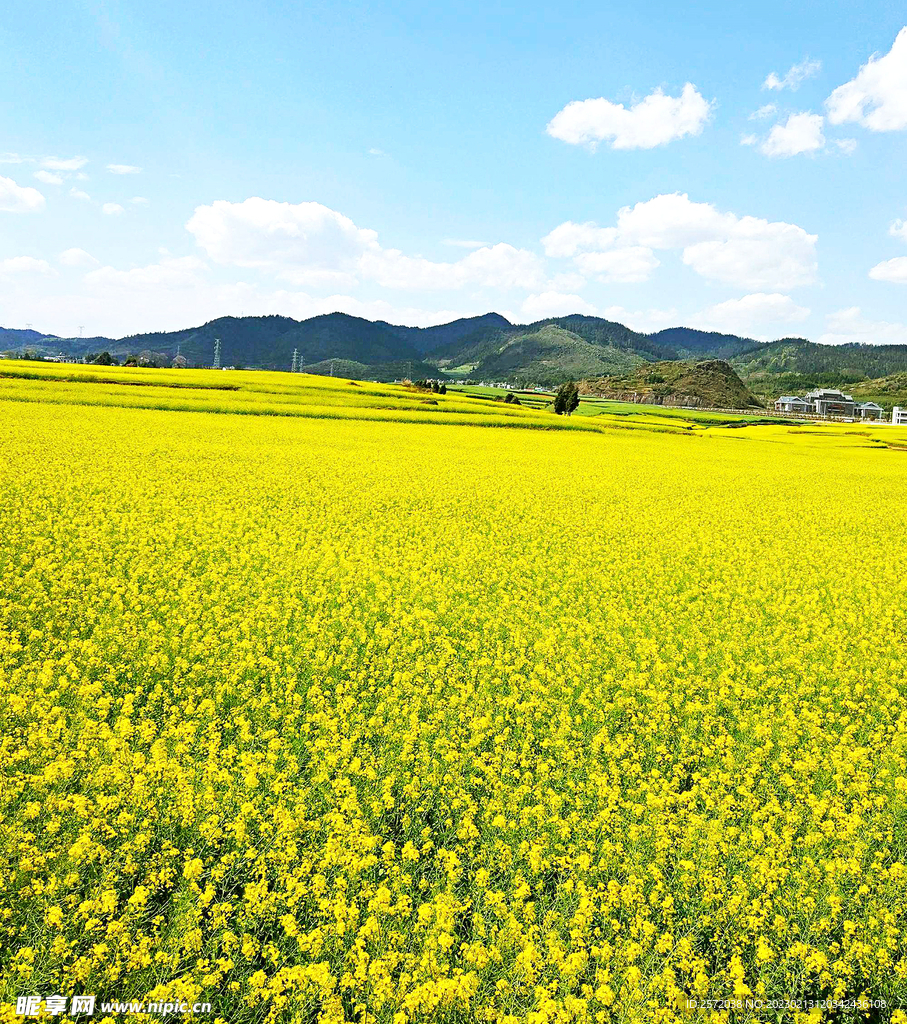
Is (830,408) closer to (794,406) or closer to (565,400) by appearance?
(794,406)

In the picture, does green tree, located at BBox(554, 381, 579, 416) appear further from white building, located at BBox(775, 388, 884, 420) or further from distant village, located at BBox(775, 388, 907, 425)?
white building, located at BBox(775, 388, 884, 420)

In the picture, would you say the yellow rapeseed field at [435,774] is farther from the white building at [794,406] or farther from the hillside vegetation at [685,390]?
the white building at [794,406]

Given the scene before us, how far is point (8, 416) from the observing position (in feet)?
104

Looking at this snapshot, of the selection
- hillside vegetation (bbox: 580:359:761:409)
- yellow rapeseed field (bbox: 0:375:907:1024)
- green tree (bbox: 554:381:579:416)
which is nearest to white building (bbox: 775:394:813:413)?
hillside vegetation (bbox: 580:359:761:409)

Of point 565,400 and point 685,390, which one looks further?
point 685,390

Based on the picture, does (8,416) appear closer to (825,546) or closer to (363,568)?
(363,568)

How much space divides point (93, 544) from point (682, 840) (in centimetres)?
1160

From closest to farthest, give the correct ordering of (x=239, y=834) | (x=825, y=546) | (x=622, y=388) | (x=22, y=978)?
(x=22, y=978), (x=239, y=834), (x=825, y=546), (x=622, y=388)

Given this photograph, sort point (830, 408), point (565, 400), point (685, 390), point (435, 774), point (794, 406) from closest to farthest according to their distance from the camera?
point (435, 774)
point (565, 400)
point (830, 408)
point (794, 406)
point (685, 390)

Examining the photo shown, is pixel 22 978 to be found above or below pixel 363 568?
below

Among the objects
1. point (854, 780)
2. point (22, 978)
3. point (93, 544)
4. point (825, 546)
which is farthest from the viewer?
point (825, 546)

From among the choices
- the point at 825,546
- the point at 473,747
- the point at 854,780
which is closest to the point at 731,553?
the point at 825,546

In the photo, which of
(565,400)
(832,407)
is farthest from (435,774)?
(832,407)

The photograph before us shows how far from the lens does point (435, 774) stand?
5.98 meters
